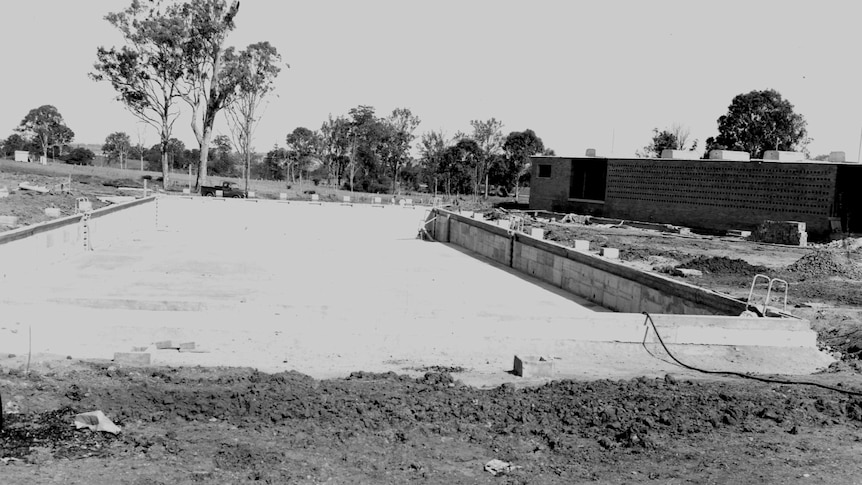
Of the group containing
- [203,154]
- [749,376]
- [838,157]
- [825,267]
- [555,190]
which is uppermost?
[838,157]

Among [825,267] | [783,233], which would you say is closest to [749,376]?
[825,267]

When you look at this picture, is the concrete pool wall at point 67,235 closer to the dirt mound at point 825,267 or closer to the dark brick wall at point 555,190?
the dirt mound at point 825,267

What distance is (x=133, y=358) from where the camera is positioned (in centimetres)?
903

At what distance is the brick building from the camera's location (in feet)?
94.9

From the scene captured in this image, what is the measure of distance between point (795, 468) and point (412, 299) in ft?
34.2

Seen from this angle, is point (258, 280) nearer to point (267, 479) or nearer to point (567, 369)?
point (567, 369)

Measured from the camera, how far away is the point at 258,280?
17.9m

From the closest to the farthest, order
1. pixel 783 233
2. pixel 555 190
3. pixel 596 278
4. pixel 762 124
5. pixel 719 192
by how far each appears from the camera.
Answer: pixel 596 278, pixel 783 233, pixel 719 192, pixel 555 190, pixel 762 124

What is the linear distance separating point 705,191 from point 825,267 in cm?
1576

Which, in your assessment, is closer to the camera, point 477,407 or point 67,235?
point 477,407

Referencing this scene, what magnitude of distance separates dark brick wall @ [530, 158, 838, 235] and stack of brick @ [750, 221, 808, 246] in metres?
1.81

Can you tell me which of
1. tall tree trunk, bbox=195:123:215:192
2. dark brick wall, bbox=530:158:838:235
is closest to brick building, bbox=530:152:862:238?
dark brick wall, bbox=530:158:838:235

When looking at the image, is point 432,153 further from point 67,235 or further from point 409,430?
point 409,430

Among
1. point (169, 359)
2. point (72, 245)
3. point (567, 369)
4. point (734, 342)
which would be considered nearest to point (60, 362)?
point (169, 359)
